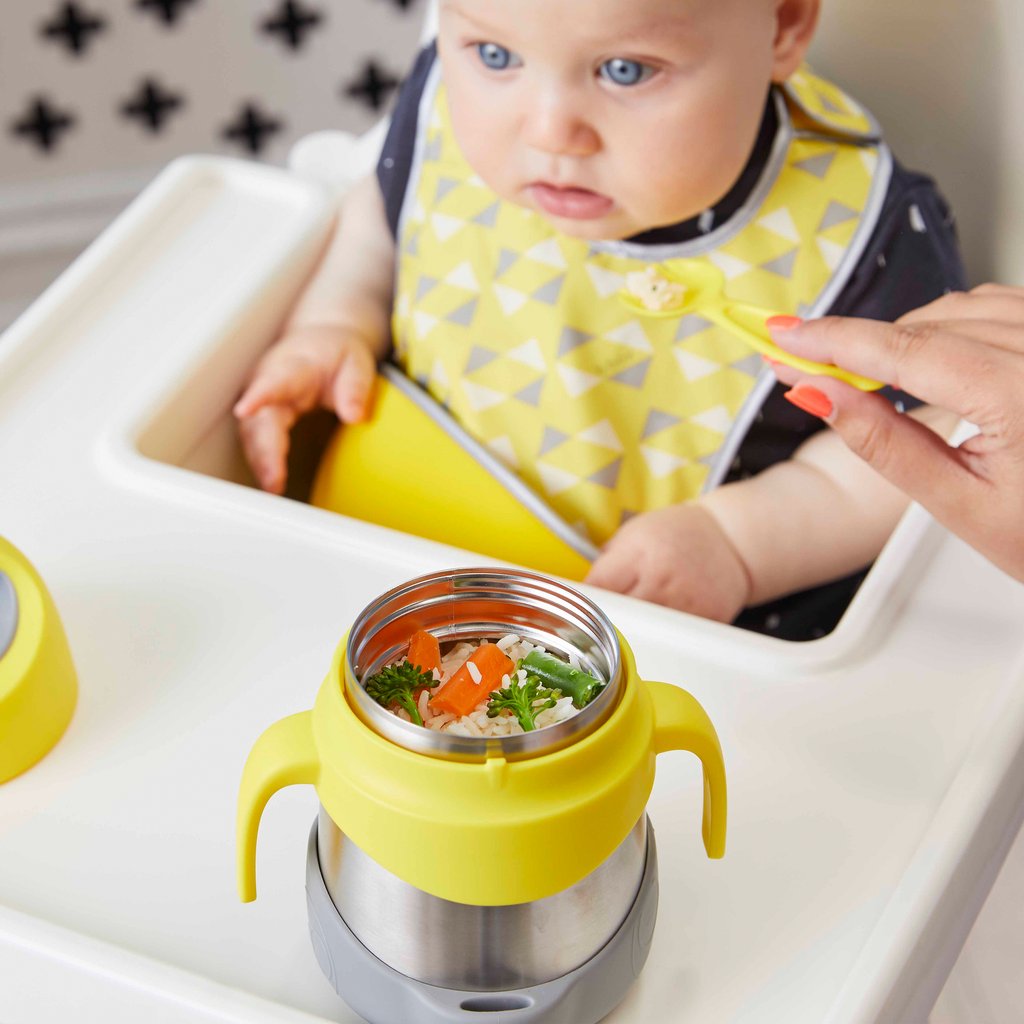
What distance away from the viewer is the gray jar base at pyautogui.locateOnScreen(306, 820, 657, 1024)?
0.47 m

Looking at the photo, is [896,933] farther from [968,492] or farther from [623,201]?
[623,201]

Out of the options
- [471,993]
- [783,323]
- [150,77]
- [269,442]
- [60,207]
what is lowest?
[60,207]

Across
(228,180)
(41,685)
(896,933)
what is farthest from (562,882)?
(228,180)

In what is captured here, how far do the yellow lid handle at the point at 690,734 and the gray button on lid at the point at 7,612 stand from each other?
29 centimetres

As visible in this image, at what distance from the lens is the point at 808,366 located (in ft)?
2.18

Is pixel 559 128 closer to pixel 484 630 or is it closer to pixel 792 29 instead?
pixel 792 29

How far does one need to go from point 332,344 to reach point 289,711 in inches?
14.8

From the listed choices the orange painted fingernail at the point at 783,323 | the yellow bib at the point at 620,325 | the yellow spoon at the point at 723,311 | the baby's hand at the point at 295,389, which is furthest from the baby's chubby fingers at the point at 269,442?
the orange painted fingernail at the point at 783,323

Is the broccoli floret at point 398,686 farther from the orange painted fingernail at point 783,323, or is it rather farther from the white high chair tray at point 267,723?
the orange painted fingernail at point 783,323

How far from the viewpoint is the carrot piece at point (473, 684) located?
1.50 feet

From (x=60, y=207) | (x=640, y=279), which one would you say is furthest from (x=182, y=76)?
(x=640, y=279)

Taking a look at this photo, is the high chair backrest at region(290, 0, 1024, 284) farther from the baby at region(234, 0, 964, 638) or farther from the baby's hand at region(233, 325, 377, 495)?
the baby's hand at region(233, 325, 377, 495)

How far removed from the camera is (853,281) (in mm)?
876

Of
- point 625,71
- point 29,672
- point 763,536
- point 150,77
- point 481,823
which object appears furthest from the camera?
point 150,77
